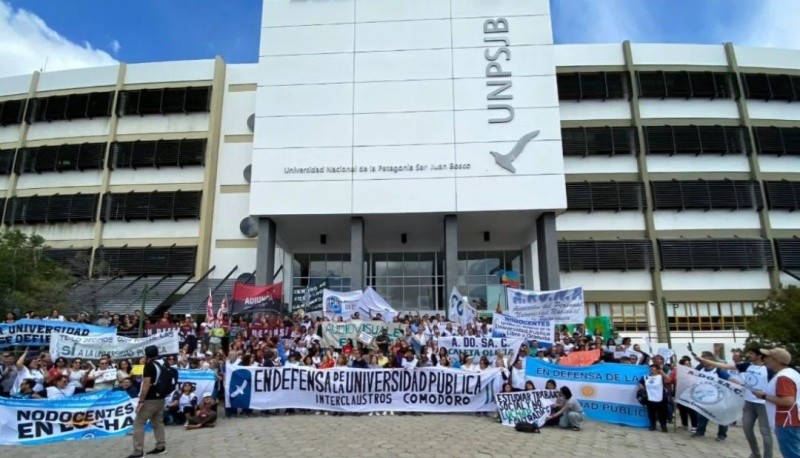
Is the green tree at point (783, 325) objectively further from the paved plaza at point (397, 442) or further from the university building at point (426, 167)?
the paved plaza at point (397, 442)

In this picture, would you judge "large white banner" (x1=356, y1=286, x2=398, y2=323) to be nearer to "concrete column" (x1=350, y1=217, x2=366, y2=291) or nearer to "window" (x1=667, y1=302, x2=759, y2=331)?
"concrete column" (x1=350, y1=217, x2=366, y2=291)

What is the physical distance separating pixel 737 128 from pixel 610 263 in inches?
447

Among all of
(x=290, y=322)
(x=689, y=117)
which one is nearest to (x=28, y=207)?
(x=290, y=322)

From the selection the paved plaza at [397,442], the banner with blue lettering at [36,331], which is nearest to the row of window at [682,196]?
the paved plaza at [397,442]

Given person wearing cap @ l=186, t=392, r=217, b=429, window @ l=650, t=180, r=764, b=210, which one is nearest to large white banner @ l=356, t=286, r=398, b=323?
person wearing cap @ l=186, t=392, r=217, b=429

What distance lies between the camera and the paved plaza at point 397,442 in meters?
8.97

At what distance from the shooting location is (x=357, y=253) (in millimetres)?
25828

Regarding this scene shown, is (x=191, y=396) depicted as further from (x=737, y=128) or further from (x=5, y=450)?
(x=737, y=128)

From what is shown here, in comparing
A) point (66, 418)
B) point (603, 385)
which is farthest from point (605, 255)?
point (66, 418)

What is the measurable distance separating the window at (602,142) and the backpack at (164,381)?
26.4 metres

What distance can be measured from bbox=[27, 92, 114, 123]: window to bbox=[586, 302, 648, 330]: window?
3171 cm

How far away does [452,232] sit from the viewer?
84.3 feet

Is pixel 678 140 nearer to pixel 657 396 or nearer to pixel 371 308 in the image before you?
pixel 371 308

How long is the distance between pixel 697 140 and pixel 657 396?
78.5 ft
